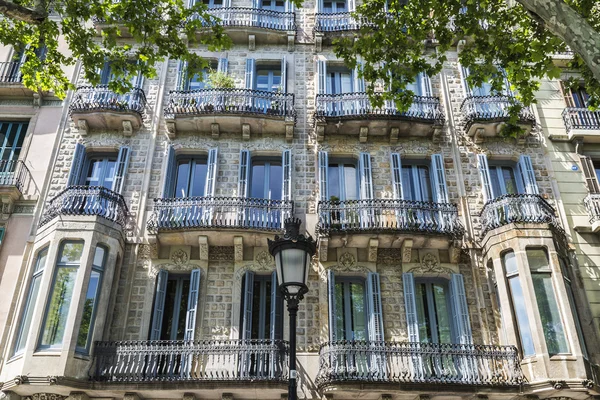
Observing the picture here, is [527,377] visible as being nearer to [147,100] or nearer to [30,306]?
[30,306]

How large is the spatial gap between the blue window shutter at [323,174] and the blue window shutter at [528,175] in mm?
5670

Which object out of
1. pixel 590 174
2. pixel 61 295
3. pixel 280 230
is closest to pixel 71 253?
pixel 61 295

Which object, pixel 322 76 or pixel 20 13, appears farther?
pixel 322 76

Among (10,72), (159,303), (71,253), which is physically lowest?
(159,303)

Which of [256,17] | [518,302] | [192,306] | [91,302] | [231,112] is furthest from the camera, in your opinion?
[256,17]

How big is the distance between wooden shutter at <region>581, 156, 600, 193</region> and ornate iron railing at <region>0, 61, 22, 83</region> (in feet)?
56.3

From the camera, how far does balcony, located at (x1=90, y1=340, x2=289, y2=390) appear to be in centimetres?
1172

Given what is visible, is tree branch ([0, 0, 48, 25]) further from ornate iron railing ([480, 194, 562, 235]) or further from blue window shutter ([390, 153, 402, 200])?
ornate iron railing ([480, 194, 562, 235])

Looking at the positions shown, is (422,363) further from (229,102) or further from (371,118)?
(229,102)

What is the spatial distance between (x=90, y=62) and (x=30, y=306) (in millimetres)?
5922

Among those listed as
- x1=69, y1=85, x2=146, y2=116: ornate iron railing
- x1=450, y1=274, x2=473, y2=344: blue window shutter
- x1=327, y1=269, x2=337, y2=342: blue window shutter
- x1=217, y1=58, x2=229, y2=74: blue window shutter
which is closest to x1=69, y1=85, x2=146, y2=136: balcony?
x1=69, y1=85, x2=146, y2=116: ornate iron railing

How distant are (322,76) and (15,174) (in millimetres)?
9428

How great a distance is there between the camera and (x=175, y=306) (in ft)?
44.1

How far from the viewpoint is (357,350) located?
12.0 m
